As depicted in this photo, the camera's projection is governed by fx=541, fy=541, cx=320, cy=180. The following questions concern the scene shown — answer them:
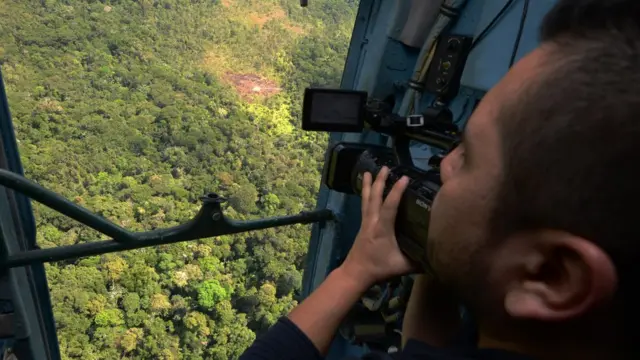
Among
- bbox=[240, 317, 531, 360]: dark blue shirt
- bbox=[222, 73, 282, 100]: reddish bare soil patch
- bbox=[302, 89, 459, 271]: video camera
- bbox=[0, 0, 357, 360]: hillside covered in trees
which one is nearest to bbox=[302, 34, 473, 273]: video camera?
bbox=[302, 89, 459, 271]: video camera

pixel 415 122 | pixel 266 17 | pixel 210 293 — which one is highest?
pixel 266 17

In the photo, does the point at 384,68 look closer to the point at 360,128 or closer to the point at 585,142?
the point at 360,128

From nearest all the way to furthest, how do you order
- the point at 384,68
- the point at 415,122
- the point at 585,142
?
Result: the point at 585,142 → the point at 415,122 → the point at 384,68

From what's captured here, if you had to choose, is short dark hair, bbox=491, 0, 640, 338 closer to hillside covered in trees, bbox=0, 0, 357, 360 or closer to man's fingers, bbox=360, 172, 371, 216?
man's fingers, bbox=360, 172, 371, 216

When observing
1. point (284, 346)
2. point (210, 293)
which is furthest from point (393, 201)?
point (210, 293)

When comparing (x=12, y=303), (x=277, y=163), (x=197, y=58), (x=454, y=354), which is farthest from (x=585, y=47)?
(x=197, y=58)

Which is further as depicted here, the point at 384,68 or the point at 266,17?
the point at 266,17

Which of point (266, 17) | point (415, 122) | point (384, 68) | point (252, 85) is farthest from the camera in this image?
point (266, 17)

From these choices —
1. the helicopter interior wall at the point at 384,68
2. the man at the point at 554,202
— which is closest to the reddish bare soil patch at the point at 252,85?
the helicopter interior wall at the point at 384,68
